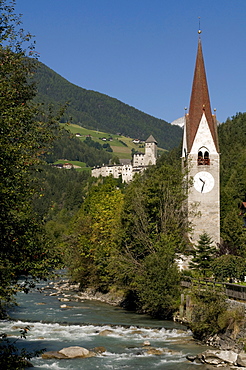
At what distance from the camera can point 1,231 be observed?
13109 millimetres

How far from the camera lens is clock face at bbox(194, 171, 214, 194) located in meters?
45.8

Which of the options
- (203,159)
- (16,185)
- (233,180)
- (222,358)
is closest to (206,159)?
(203,159)

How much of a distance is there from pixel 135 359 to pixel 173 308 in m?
10.7

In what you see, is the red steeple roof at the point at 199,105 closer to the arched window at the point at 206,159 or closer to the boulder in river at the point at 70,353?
the arched window at the point at 206,159

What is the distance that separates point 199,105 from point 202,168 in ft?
19.2

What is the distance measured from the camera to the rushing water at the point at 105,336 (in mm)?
22594

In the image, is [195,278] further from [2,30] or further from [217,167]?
[2,30]

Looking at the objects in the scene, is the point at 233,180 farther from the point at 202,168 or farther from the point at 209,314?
the point at 209,314

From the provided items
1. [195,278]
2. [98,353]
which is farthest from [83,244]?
[98,353]

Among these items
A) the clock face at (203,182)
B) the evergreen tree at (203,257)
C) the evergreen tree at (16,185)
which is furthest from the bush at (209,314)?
the clock face at (203,182)

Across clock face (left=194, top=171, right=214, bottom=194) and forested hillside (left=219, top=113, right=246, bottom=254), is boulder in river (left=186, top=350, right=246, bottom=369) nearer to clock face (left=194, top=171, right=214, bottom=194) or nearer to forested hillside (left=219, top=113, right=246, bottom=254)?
forested hillside (left=219, top=113, right=246, bottom=254)

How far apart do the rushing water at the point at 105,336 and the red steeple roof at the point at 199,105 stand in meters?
17.3

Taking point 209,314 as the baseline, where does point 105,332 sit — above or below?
below

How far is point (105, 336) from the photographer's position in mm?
28203
